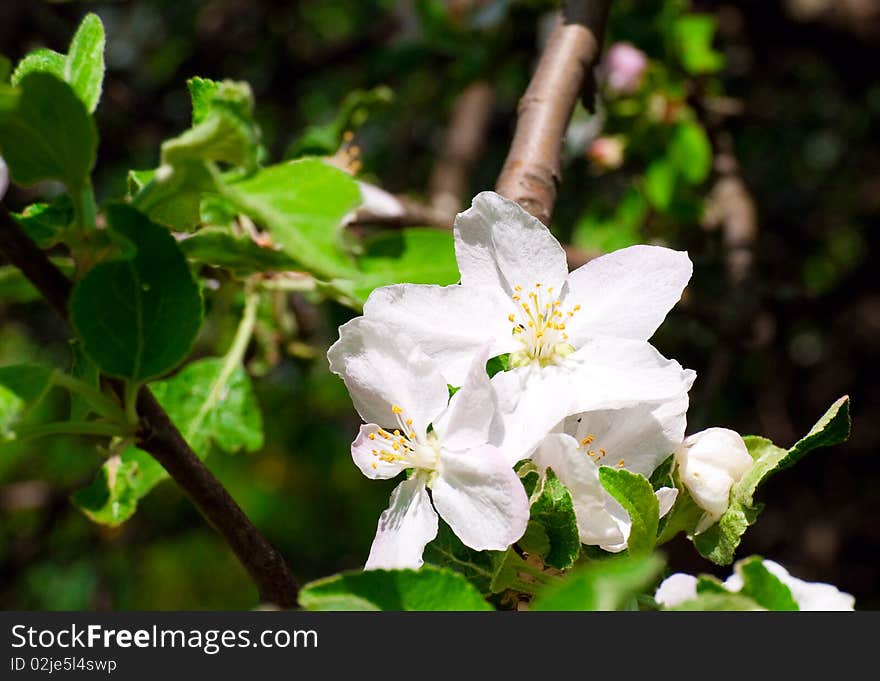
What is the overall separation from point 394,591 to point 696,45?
1.74 m

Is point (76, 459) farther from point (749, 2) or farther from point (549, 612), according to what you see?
point (549, 612)

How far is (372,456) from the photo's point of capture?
0.83 meters

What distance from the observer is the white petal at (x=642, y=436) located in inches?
Answer: 31.0

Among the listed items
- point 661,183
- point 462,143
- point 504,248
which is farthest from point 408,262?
point 462,143

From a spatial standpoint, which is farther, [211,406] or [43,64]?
[211,406]

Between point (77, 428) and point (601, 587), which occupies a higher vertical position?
point (601, 587)

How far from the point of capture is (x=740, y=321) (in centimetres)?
189

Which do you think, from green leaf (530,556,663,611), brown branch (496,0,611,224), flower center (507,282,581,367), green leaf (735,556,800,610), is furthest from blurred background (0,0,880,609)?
green leaf (530,556,663,611)

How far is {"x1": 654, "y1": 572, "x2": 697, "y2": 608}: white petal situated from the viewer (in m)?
0.68

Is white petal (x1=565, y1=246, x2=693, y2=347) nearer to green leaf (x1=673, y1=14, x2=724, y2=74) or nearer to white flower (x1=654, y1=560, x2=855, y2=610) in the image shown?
white flower (x1=654, y1=560, x2=855, y2=610)

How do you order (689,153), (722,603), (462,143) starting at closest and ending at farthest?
1. (722,603)
2. (689,153)
3. (462,143)

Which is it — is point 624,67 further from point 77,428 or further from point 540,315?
point 77,428

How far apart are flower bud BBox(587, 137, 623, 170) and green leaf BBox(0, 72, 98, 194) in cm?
167

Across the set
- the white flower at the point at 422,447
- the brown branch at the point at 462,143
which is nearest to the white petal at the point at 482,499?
the white flower at the point at 422,447
